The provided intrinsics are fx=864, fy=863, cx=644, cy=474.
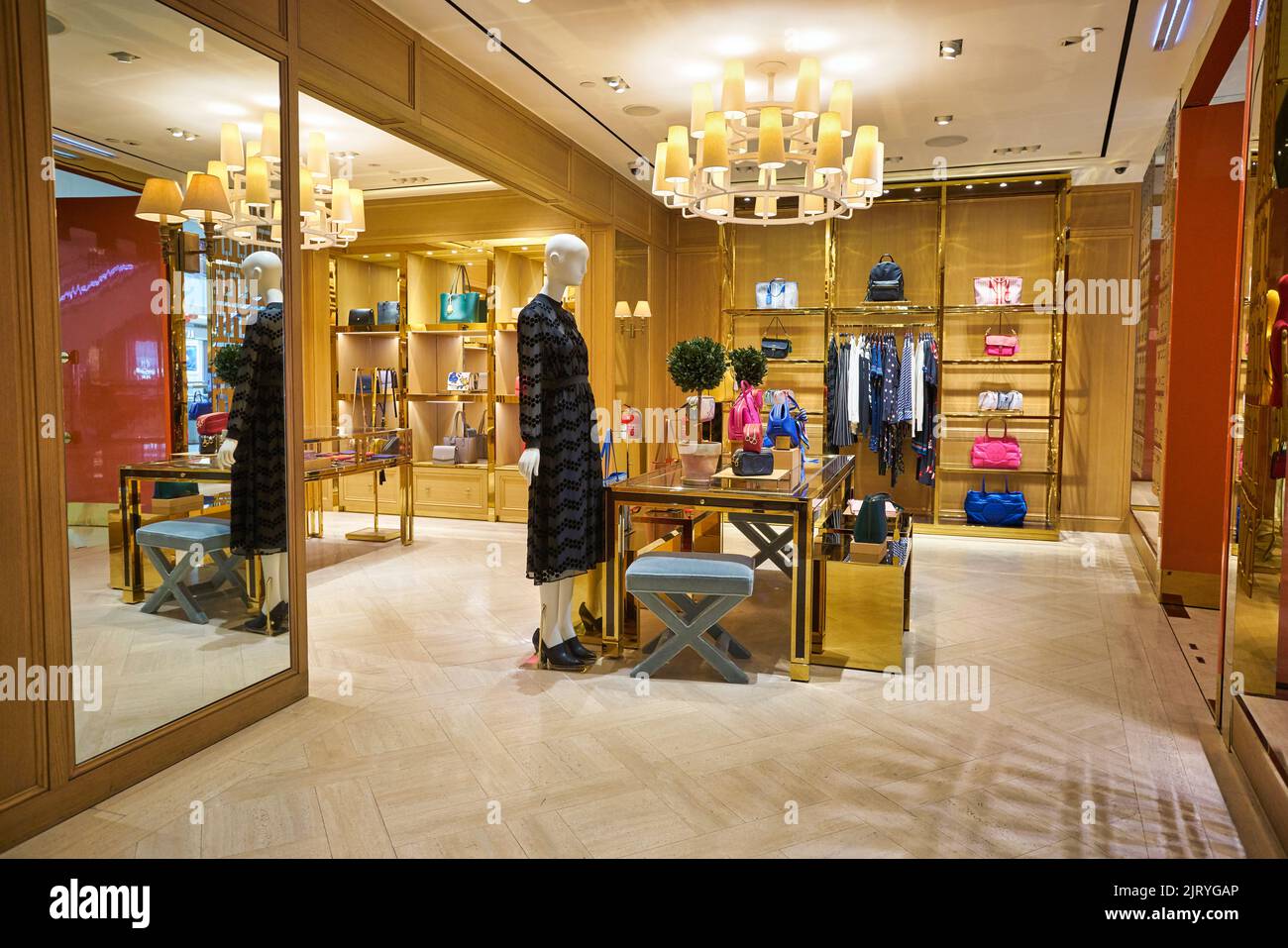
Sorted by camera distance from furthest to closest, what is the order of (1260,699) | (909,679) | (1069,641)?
(1069,641), (909,679), (1260,699)

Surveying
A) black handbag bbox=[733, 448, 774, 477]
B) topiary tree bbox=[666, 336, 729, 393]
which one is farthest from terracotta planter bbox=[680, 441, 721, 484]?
topiary tree bbox=[666, 336, 729, 393]

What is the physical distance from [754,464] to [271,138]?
94.8 inches

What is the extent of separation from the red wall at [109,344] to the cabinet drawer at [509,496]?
207 inches

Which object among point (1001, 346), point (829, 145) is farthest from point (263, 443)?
point (1001, 346)

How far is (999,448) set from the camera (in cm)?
763

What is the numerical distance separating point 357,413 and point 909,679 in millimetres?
6487

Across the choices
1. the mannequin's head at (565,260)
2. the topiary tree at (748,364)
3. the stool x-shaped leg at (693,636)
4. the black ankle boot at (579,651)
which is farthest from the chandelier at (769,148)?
the black ankle boot at (579,651)

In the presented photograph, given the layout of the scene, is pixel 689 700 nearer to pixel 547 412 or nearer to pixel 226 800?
pixel 547 412

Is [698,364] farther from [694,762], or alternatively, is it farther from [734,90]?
[694,762]

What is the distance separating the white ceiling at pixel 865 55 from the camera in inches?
166

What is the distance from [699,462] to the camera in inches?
158
